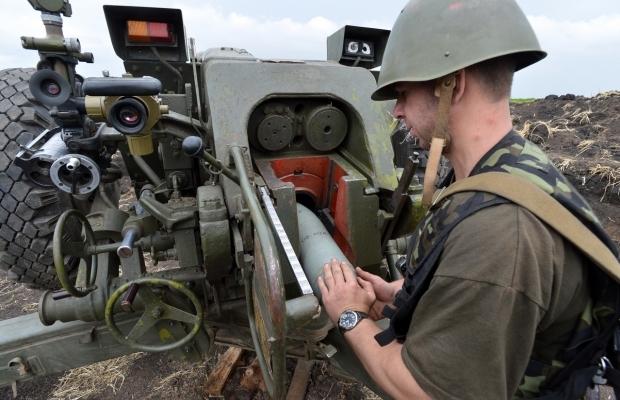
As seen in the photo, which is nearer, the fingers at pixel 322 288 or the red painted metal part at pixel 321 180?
the fingers at pixel 322 288

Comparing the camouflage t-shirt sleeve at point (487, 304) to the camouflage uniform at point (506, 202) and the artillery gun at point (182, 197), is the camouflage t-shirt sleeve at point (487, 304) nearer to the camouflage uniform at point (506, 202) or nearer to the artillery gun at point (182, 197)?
the camouflage uniform at point (506, 202)

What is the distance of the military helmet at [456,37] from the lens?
1191mm

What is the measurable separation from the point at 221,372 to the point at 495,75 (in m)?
2.69

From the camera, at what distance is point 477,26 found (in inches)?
47.9

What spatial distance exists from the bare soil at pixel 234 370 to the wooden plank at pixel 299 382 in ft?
0.64

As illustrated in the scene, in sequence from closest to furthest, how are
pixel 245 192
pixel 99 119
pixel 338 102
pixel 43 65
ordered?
pixel 245 192
pixel 99 119
pixel 43 65
pixel 338 102

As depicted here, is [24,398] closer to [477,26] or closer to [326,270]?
[326,270]

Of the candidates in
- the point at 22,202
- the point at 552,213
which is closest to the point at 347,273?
the point at 552,213

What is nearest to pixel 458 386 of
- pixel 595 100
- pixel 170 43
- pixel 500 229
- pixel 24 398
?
pixel 500 229

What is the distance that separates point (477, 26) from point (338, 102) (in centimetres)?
128

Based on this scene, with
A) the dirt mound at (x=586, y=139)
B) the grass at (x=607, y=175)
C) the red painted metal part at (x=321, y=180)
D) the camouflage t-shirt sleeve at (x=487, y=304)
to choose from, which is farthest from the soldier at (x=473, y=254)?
the grass at (x=607, y=175)

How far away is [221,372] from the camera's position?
2.92m

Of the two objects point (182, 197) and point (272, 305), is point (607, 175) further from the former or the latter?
point (272, 305)

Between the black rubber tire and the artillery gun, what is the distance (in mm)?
12
